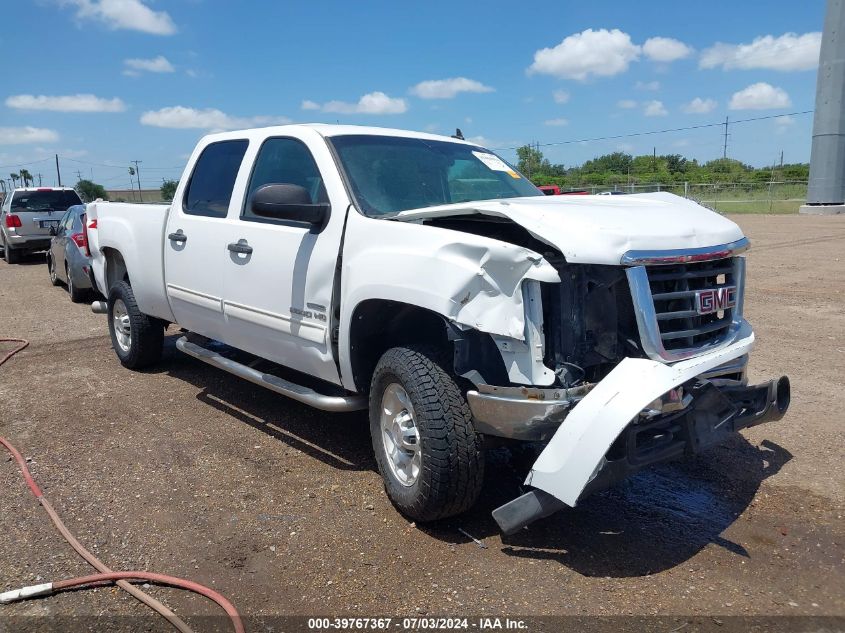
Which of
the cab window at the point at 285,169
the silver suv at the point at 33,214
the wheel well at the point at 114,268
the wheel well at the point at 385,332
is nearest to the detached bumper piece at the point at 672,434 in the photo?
the wheel well at the point at 385,332

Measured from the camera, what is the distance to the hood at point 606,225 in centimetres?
328

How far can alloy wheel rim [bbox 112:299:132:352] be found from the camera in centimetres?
711

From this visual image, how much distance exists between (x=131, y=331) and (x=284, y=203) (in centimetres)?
351

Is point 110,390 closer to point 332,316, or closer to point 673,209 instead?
point 332,316

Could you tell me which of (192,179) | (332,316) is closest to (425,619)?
(332,316)

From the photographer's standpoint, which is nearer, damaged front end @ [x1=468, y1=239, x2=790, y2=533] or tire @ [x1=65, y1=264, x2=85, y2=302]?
damaged front end @ [x1=468, y1=239, x2=790, y2=533]

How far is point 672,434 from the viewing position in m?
3.51

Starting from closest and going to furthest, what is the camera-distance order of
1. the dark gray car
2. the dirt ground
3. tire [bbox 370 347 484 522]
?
1. the dirt ground
2. tire [bbox 370 347 484 522]
3. the dark gray car

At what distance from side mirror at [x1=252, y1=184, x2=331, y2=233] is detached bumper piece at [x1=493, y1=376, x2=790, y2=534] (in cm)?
202

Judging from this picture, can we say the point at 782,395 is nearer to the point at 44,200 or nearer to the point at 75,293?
the point at 75,293

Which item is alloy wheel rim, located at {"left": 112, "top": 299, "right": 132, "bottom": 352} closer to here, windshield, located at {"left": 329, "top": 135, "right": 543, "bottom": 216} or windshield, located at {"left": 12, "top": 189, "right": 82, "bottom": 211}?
windshield, located at {"left": 329, "top": 135, "right": 543, "bottom": 216}

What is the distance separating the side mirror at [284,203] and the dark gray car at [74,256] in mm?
8000

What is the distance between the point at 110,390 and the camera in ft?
21.6

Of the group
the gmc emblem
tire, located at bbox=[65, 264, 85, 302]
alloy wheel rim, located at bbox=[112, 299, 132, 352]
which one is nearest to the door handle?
alloy wheel rim, located at bbox=[112, 299, 132, 352]
